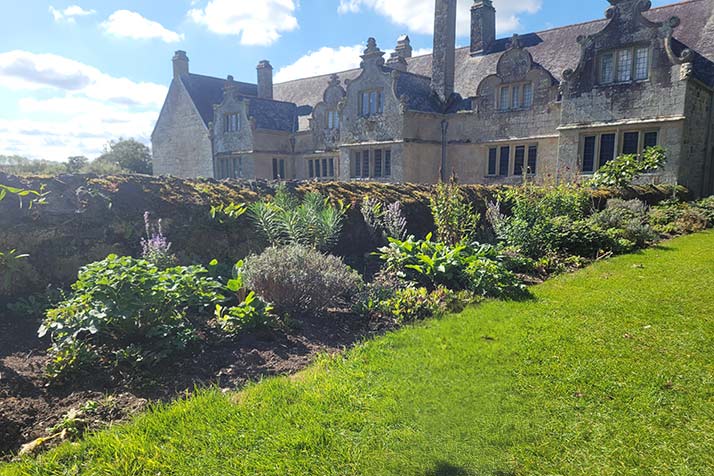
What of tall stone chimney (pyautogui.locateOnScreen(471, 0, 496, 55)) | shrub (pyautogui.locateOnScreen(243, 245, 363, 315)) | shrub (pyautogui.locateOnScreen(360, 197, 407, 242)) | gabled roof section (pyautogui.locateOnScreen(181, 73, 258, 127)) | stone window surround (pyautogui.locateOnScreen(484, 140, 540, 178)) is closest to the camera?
shrub (pyautogui.locateOnScreen(243, 245, 363, 315))

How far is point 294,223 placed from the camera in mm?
6254

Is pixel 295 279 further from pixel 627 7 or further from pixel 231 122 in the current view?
pixel 231 122

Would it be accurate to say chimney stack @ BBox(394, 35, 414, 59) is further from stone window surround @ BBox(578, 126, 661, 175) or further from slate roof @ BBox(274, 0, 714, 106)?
stone window surround @ BBox(578, 126, 661, 175)

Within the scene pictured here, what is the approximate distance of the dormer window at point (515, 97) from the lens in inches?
781

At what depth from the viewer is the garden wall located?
15.8 feet

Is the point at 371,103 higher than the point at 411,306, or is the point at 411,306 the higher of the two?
the point at 371,103

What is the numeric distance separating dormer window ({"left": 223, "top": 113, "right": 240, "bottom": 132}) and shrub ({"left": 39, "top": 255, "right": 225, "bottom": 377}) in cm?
2516

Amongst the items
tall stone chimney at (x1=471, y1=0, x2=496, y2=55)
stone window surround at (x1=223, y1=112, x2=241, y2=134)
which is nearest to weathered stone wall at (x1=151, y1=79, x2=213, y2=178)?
stone window surround at (x1=223, y1=112, x2=241, y2=134)

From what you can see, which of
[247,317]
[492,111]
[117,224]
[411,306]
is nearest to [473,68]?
[492,111]

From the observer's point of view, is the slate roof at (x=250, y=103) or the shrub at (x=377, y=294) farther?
the slate roof at (x=250, y=103)

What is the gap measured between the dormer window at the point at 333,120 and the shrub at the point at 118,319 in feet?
72.8

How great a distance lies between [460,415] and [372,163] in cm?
2023

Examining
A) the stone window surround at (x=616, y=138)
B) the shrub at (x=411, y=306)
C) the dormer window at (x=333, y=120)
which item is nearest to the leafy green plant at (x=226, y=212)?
the shrub at (x=411, y=306)

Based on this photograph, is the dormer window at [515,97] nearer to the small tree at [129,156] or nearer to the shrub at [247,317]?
the shrub at [247,317]
